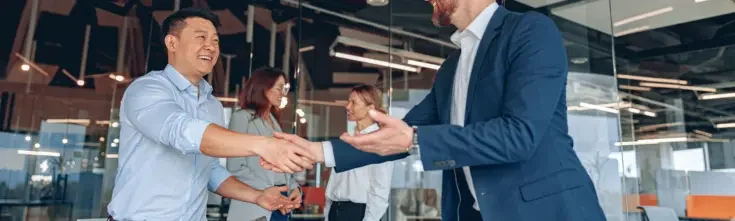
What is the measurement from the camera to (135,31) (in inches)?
245

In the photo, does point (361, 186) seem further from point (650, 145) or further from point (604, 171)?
point (650, 145)

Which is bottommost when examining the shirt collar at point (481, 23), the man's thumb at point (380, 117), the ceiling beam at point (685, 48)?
the man's thumb at point (380, 117)

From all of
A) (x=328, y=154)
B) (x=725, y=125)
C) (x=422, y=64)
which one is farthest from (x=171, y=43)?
(x=725, y=125)

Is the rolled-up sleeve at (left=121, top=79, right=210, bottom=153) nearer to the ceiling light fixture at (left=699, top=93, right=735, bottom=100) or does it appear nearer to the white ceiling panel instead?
the white ceiling panel

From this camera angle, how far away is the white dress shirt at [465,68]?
1.19 metres

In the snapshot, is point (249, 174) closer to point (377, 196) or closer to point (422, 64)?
point (377, 196)

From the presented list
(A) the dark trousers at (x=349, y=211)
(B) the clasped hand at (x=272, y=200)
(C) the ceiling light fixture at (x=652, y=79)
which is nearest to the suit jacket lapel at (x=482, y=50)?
(B) the clasped hand at (x=272, y=200)

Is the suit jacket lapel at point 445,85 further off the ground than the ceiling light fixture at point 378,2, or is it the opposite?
the ceiling light fixture at point 378,2

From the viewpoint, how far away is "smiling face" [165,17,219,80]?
5.42 feet

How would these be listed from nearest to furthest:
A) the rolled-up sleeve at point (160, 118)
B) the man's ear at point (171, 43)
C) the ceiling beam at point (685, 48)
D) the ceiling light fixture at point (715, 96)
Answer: the rolled-up sleeve at point (160, 118) < the man's ear at point (171, 43) < the ceiling beam at point (685, 48) < the ceiling light fixture at point (715, 96)

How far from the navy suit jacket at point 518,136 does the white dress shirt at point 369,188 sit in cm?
193

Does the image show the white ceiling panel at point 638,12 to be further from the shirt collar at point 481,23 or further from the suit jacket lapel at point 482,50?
the suit jacket lapel at point 482,50

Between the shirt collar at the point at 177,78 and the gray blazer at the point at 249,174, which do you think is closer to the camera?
the shirt collar at the point at 177,78

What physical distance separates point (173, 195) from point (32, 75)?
667 centimetres
